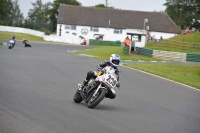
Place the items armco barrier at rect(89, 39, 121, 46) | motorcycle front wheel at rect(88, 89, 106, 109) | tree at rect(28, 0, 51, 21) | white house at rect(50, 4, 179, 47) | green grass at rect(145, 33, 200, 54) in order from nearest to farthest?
motorcycle front wheel at rect(88, 89, 106, 109) < green grass at rect(145, 33, 200, 54) < armco barrier at rect(89, 39, 121, 46) < white house at rect(50, 4, 179, 47) < tree at rect(28, 0, 51, 21)

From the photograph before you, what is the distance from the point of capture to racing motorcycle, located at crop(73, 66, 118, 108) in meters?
11.6

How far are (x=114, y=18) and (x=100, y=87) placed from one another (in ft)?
260

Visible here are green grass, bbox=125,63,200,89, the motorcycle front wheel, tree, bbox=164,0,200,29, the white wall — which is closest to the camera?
the motorcycle front wheel

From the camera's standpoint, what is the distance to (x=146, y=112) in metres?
12.3

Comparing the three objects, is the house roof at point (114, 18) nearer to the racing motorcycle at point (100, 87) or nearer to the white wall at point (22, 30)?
the white wall at point (22, 30)

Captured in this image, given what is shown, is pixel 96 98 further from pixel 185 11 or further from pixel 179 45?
pixel 185 11

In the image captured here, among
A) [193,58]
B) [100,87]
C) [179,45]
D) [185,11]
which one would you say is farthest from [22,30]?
[100,87]

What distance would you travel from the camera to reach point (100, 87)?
11.6 m

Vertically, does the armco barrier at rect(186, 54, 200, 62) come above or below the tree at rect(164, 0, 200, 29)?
below

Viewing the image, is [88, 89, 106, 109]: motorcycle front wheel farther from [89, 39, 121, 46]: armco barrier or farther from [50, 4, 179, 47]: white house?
[50, 4, 179, 47]: white house

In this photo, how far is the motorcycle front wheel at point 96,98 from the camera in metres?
11.5

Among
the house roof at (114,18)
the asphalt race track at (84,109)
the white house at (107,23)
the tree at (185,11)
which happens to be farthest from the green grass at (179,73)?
the tree at (185,11)

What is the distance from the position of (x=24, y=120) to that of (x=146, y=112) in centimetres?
412

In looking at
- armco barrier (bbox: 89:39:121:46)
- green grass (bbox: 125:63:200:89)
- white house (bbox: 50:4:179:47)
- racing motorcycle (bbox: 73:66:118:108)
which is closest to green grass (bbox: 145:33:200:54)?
green grass (bbox: 125:63:200:89)
